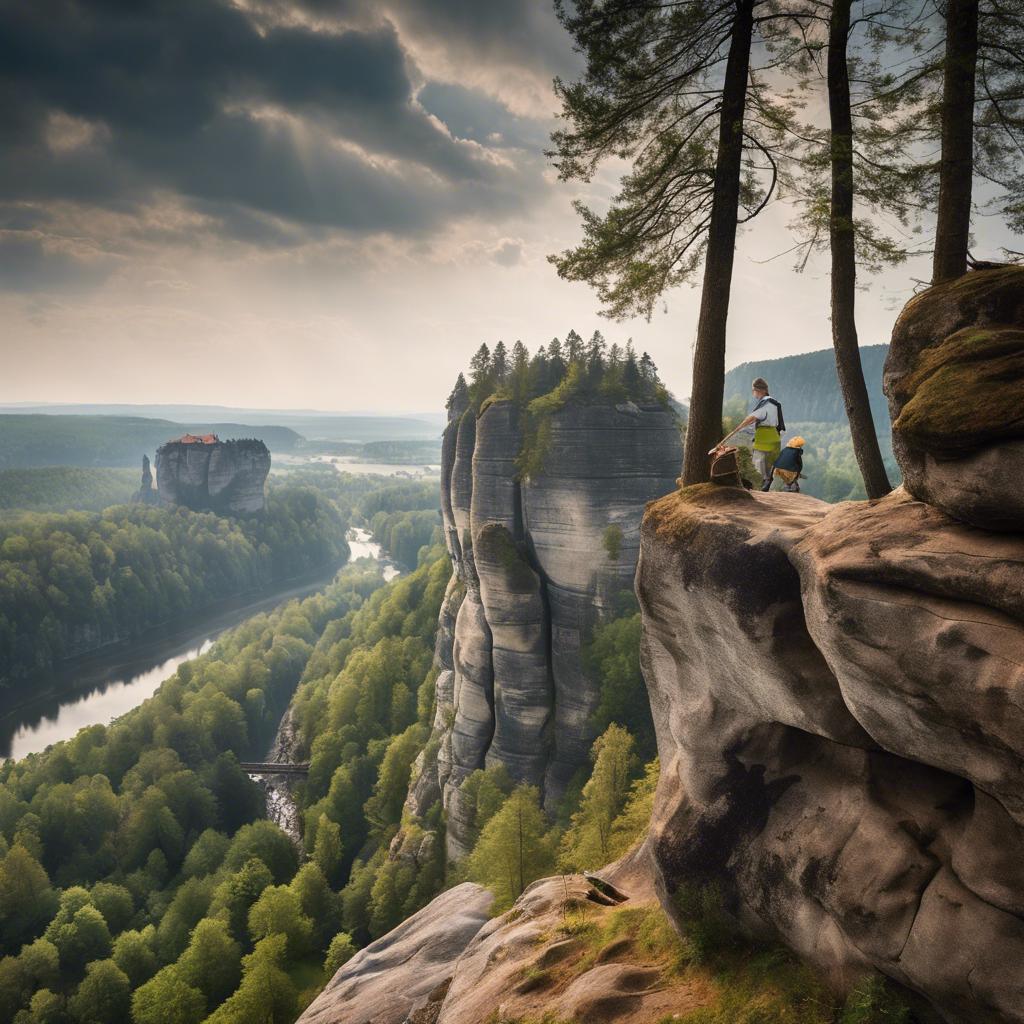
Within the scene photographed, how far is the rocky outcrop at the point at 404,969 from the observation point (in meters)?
13.1

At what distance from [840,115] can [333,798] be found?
39709mm

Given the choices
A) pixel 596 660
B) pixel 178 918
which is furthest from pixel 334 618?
pixel 596 660

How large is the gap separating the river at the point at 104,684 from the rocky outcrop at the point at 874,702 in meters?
59.8

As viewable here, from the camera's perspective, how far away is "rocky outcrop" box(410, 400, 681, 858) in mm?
28156

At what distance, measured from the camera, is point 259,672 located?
5606 cm

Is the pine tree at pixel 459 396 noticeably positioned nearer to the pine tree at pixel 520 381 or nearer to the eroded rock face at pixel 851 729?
the pine tree at pixel 520 381

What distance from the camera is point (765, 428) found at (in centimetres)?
1062

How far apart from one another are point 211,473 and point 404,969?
116758mm

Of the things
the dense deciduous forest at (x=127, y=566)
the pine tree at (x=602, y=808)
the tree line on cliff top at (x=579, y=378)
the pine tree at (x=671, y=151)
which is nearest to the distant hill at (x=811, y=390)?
the dense deciduous forest at (x=127, y=566)

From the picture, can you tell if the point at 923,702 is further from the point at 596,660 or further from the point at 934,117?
the point at 596,660

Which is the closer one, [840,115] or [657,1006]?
[657,1006]

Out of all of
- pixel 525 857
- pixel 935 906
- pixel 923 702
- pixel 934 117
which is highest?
pixel 934 117

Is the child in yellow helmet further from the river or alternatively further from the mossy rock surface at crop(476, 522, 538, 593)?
the river

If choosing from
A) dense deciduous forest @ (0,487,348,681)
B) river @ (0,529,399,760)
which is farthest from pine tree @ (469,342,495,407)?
dense deciduous forest @ (0,487,348,681)
